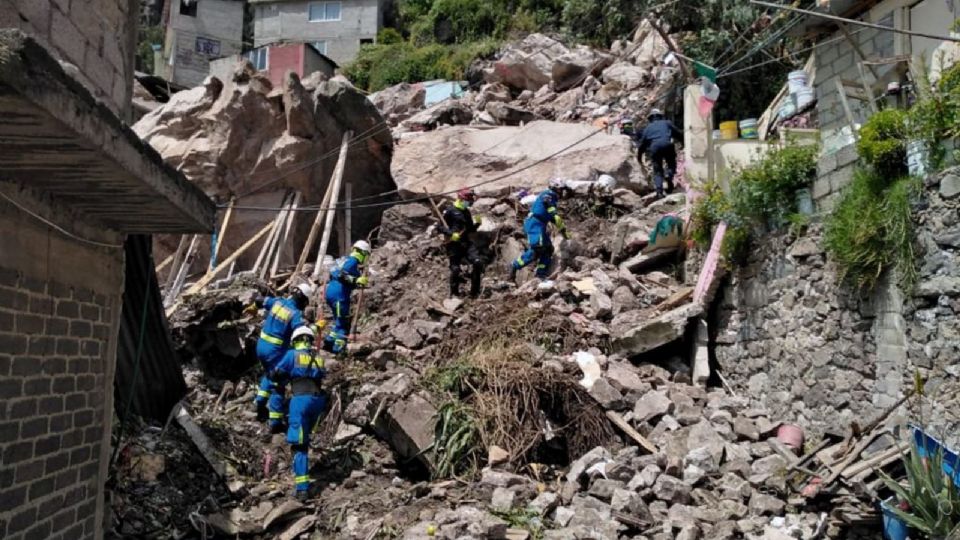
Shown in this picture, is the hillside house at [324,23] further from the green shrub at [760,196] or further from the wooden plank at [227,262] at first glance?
the green shrub at [760,196]

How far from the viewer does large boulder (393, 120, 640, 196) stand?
1409 centimetres

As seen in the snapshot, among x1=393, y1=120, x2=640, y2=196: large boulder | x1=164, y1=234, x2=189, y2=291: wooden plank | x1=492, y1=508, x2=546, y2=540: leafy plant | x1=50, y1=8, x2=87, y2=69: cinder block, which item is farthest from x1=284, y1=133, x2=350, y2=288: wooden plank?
x1=50, y1=8, x2=87, y2=69: cinder block

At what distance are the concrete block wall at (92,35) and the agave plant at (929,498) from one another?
19.1ft

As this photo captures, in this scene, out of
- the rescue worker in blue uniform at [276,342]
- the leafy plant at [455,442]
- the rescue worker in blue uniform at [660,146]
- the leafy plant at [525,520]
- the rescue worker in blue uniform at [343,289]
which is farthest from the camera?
the rescue worker in blue uniform at [660,146]

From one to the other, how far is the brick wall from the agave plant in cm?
547

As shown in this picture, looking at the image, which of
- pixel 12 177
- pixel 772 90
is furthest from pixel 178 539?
pixel 772 90

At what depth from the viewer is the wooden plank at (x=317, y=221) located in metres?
13.3

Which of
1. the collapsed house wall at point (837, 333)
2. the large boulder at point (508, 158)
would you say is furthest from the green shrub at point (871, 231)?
the large boulder at point (508, 158)

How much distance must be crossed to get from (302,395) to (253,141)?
802 centimetres

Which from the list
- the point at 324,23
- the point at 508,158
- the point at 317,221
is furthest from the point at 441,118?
the point at 324,23

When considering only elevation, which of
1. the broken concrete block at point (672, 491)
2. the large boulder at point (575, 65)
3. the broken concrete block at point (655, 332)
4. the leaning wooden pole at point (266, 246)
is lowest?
the broken concrete block at point (672, 491)

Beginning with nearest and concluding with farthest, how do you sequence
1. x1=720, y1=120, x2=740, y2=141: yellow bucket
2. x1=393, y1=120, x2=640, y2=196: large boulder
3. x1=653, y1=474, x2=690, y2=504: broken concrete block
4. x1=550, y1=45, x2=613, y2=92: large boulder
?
x1=653, y1=474, x2=690, y2=504: broken concrete block → x1=720, y1=120, x2=740, y2=141: yellow bucket → x1=393, y1=120, x2=640, y2=196: large boulder → x1=550, y1=45, x2=613, y2=92: large boulder

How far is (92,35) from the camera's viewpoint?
4.84 m

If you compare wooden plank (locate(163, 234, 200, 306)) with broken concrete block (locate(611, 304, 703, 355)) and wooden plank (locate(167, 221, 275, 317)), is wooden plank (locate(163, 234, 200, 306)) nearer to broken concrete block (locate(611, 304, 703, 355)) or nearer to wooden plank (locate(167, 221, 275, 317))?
wooden plank (locate(167, 221, 275, 317))
